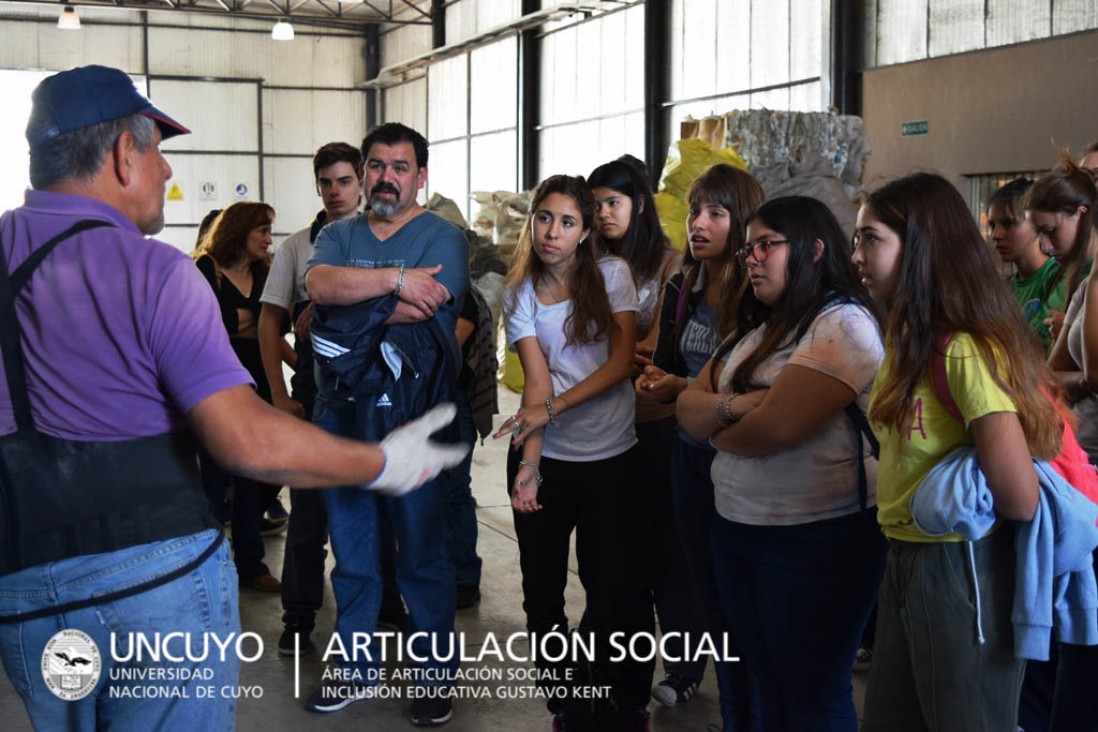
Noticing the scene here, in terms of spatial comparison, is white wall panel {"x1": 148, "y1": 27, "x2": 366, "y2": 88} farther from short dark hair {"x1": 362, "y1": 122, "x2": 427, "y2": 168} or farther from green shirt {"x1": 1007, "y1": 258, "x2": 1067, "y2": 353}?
green shirt {"x1": 1007, "y1": 258, "x2": 1067, "y2": 353}

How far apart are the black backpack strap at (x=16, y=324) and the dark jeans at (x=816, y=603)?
157 centimetres

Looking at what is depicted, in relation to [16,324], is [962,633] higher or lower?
lower

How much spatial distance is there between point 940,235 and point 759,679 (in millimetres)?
1171

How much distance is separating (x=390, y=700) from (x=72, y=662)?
6.76ft

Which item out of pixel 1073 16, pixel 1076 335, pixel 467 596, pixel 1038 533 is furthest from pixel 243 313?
pixel 1073 16

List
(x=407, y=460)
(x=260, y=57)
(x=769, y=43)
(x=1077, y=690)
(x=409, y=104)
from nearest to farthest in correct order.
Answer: (x=407, y=460)
(x=1077, y=690)
(x=769, y=43)
(x=409, y=104)
(x=260, y=57)

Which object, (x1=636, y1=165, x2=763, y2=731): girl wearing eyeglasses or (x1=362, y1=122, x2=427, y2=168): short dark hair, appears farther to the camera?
(x1=362, y1=122, x2=427, y2=168): short dark hair

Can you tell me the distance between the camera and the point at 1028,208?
3.26m

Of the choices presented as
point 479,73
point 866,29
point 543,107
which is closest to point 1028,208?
point 866,29

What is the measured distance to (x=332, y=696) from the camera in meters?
3.59

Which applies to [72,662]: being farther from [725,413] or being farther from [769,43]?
[769,43]

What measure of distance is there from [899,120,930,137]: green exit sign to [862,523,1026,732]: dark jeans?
7897mm

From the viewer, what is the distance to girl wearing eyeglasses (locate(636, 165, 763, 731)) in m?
2.98

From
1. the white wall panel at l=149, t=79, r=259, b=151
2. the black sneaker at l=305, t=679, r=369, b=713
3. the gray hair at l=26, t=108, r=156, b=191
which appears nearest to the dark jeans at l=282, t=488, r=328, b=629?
the black sneaker at l=305, t=679, r=369, b=713
